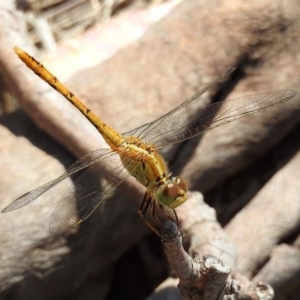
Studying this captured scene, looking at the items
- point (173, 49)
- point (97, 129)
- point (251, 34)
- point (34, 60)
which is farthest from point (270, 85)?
point (34, 60)

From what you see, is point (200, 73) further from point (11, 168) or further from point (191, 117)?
point (11, 168)

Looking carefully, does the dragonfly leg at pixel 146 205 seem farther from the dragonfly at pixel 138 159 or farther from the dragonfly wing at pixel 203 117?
the dragonfly wing at pixel 203 117

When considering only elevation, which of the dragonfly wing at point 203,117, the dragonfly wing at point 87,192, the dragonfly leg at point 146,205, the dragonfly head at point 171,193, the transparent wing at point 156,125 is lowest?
the dragonfly head at point 171,193

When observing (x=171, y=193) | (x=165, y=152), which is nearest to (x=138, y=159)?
(x=171, y=193)

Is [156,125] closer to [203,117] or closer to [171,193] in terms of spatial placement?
[203,117]

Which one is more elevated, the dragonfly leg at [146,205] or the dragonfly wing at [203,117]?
the dragonfly wing at [203,117]

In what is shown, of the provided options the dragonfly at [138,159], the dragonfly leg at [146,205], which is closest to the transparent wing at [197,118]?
the dragonfly at [138,159]

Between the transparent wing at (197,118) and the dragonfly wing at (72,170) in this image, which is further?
the transparent wing at (197,118)
